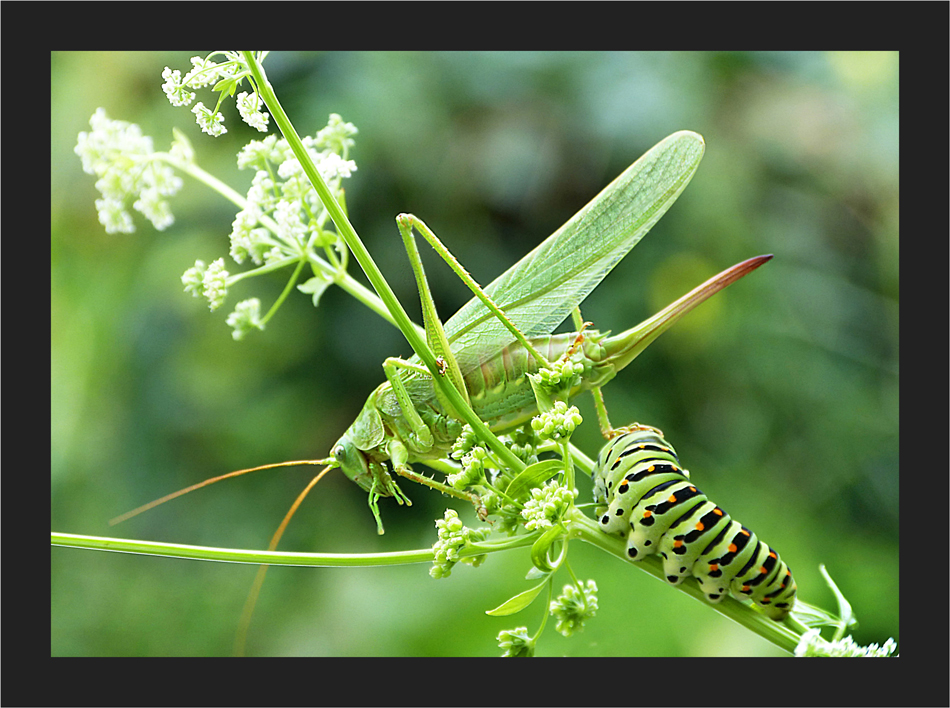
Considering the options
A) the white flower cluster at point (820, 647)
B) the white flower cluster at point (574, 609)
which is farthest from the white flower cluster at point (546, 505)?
the white flower cluster at point (820, 647)

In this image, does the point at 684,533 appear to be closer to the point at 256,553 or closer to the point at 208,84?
the point at 256,553

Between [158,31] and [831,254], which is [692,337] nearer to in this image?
[831,254]

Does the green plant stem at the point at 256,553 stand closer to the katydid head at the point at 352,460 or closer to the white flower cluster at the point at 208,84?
the katydid head at the point at 352,460

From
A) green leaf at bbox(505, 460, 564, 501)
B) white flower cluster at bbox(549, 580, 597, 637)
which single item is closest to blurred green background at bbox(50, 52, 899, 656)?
white flower cluster at bbox(549, 580, 597, 637)

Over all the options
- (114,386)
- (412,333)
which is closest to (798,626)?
(412,333)

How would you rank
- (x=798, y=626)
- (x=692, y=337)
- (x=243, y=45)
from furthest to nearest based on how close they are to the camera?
(x=692, y=337) → (x=798, y=626) → (x=243, y=45)

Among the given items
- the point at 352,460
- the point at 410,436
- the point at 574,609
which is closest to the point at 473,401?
the point at 410,436
